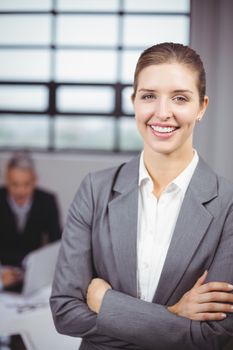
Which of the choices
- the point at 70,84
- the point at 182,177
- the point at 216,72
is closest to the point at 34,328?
the point at 182,177

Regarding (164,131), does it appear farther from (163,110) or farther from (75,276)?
(75,276)

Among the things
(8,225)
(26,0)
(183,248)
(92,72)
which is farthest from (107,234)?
(92,72)

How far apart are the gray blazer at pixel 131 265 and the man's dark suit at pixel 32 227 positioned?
1.71 metres

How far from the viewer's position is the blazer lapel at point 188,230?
1166mm

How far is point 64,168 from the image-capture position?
3.72 metres

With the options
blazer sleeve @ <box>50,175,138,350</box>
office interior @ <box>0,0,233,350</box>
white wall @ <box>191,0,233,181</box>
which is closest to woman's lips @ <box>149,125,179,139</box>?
blazer sleeve @ <box>50,175,138,350</box>

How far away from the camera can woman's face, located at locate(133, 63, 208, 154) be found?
3.71ft

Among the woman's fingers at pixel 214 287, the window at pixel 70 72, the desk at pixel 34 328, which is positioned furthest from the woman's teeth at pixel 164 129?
the window at pixel 70 72

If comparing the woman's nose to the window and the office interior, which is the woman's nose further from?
the window

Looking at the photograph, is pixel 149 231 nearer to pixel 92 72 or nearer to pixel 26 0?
pixel 26 0

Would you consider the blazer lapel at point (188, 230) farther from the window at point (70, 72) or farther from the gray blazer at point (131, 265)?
the window at point (70, 72)

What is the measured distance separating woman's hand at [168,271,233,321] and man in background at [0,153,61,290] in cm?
185

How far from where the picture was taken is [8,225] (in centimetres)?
292

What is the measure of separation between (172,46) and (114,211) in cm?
41
